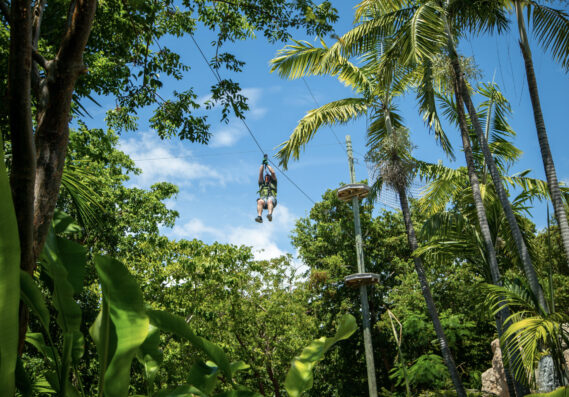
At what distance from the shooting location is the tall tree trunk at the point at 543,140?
6.61 m

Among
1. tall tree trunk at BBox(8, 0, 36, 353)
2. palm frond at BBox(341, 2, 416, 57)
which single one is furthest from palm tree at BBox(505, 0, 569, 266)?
tall tree trunk at BBox(8, 0, 36, 353)

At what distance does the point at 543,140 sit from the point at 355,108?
596 centimetres

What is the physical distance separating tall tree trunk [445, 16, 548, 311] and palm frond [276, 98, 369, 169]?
3.36 m

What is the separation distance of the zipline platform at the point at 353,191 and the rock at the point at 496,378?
5960 millimetres

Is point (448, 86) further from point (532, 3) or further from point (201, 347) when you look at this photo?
point (201, 347)

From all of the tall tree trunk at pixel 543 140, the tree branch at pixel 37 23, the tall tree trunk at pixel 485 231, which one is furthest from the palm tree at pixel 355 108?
the tree branch at pixel 37 23

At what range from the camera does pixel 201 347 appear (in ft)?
3.94

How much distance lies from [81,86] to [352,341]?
623 inches

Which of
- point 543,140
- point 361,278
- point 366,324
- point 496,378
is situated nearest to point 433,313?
point 366,324

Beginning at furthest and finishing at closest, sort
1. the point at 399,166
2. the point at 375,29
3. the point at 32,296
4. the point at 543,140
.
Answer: the point at 399,166 → the point at 375,29 → the point at 543,140 → the point at 32,296

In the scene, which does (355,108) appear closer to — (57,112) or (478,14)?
(478,14)

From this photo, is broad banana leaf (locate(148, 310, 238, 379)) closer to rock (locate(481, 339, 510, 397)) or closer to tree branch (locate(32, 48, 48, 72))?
tree branch (locate(32, 48, 48, 72))

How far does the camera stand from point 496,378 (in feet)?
41.7

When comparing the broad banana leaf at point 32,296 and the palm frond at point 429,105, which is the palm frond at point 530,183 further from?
the broad banana leaf at point 32,296
